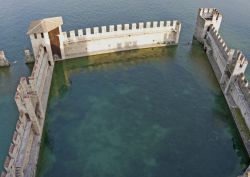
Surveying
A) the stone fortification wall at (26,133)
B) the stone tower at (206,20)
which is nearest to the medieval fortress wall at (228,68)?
the stone tower at (206,20)

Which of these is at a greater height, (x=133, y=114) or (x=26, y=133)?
(x=26, y=133)

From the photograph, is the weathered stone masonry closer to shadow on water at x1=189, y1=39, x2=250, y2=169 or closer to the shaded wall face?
the shaded wall face

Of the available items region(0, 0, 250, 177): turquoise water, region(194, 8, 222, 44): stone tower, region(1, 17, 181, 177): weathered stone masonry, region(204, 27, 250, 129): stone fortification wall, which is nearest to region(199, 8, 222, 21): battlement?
region(194, 8, 222, 44): stone tower

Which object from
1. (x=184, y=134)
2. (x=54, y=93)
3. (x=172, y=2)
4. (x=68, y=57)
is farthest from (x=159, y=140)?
(x=172, y=2)

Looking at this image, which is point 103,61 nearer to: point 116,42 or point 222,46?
point 116,42

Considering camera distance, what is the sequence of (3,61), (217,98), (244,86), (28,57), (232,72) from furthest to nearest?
(28,57)
(3,61)
(217,98)
(232,72)
(244,86)

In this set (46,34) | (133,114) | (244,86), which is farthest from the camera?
(46,34)

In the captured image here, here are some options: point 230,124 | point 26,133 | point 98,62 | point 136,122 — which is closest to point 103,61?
point 98,62
